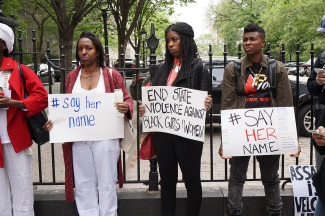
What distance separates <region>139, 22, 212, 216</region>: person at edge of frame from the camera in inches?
112

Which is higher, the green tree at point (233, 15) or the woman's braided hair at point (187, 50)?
the green tree at point (233, 15)

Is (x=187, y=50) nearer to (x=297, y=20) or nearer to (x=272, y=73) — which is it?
(x=272, y=73)

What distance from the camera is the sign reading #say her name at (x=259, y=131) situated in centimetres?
284

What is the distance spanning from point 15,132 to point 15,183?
46 centimetres

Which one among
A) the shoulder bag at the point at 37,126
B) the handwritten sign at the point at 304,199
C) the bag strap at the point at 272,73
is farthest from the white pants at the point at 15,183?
the handwritten sign at the point at 304,199

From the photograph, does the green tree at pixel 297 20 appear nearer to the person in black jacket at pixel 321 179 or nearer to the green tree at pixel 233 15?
the green tree at pixel 233 15

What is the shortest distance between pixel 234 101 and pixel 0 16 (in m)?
2.57

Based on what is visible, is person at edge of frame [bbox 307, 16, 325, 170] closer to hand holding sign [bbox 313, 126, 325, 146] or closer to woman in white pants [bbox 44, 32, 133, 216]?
hand holding sign [bbox 313, 126, 325, 146]

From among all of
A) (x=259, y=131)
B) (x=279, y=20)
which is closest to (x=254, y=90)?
(x=259, y=131)

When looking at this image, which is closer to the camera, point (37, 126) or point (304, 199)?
point (37, 126)

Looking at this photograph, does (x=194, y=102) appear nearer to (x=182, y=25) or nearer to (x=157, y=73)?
(x=157, y=73)

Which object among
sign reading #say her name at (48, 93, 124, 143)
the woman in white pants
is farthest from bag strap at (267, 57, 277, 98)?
sign reading #say her name at (48, 93, 124, 143)

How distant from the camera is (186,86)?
288 cm

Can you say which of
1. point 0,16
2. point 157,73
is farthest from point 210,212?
point 0,16
